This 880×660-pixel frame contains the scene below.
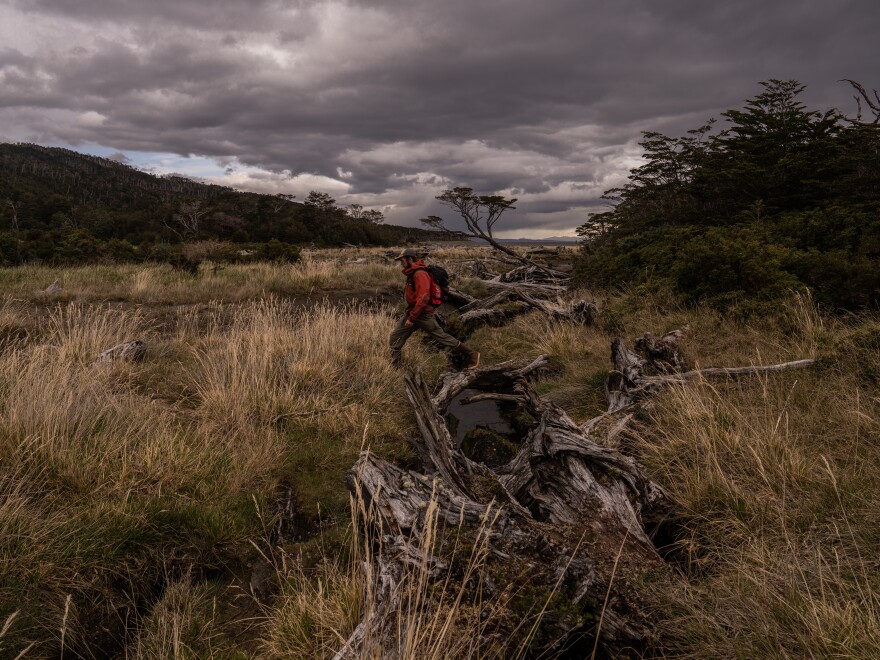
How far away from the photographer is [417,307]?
23.6ft

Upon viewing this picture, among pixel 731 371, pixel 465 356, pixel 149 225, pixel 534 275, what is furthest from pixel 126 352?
pixel 149 225

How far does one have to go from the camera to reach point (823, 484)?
2652 mm

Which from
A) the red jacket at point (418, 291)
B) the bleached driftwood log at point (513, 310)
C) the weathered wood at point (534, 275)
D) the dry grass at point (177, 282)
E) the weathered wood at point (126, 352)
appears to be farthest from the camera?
the weathered wood at point (534, 275)

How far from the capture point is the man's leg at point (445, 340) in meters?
7.41

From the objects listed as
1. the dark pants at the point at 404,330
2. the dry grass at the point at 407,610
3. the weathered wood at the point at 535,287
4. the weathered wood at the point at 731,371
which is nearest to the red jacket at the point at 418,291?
the dark pants at the point at 404,330

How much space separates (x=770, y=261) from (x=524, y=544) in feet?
22.6

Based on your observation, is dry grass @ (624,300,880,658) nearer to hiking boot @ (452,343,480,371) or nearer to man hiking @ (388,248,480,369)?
hiking boot @ (452,343,480,371)

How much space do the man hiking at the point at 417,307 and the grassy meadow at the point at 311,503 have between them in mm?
Answer: 1323

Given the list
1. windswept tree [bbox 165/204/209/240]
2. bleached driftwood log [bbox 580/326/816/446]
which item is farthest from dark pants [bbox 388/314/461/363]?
windswept tree [bbox 165/204/209/240]

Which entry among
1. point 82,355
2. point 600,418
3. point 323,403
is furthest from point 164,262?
point 600,418

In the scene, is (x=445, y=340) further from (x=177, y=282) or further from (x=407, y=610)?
(x=177, y=282)

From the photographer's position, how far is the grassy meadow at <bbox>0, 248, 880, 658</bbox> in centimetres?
198

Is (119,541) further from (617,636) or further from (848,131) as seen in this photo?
(848,131)

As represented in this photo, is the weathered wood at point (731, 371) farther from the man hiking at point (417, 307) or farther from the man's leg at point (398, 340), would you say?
the man's leg at point (398, 340)
